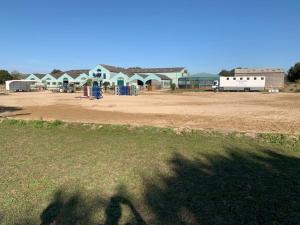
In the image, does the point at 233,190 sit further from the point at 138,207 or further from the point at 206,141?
the point at 206,141

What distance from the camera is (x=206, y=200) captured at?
4.46 meters

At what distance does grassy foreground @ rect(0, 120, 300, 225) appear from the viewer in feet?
13.2

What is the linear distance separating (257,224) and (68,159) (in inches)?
162

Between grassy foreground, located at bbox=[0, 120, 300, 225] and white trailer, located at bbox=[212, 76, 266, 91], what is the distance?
50.0m

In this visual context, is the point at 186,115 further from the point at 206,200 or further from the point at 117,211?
the point at 117,211

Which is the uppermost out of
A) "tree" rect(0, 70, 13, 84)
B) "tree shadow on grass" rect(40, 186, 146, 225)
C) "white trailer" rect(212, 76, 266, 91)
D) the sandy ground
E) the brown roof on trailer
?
the brown roof on trailer

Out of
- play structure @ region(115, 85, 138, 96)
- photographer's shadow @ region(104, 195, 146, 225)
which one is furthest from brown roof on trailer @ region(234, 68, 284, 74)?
photographer's shadow @ region(104, 195, 146, 225)

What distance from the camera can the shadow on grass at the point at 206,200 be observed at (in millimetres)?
3912

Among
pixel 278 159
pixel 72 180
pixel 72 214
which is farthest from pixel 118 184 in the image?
pixel 278 159

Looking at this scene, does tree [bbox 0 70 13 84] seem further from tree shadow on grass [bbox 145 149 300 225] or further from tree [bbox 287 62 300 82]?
tree shadow on grass [bbox 145 149 300 225]

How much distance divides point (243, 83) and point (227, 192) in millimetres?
54984

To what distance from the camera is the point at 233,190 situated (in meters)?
4.84

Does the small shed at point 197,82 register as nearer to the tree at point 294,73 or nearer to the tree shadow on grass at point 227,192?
the tree at point 294,73

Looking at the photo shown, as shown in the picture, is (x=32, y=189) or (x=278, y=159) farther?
(x=278, y=159)
